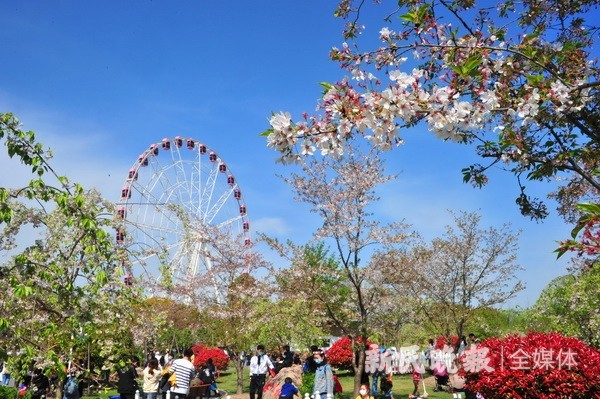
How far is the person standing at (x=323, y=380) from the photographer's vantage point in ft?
36.6

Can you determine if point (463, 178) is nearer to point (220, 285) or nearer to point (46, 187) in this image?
point (46, 187)

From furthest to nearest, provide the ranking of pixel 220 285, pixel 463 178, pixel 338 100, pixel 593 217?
pixel 220 285, pixel 463 178, pixel 338 100, pixel 593 217

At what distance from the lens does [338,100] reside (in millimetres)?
3557

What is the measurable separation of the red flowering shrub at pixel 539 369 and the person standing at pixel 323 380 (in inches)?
113

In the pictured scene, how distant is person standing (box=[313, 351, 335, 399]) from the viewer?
36.6ft

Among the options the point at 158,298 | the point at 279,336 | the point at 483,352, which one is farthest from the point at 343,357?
the point at 483,352

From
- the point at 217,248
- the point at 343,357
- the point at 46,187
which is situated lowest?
the point at 343,357

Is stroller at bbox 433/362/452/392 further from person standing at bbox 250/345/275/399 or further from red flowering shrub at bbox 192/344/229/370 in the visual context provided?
red flowering shrub at bbox 192/344/229/370

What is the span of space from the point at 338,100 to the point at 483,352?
7.98 meters

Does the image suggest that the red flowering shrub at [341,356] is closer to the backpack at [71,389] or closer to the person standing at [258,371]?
the person standing at [258,371]

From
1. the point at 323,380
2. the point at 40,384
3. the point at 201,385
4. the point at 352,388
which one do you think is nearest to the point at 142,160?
the point at 352,388

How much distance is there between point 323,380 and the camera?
11.2 meters

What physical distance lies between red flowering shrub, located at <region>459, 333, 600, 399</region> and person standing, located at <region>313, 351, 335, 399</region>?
2881 mm

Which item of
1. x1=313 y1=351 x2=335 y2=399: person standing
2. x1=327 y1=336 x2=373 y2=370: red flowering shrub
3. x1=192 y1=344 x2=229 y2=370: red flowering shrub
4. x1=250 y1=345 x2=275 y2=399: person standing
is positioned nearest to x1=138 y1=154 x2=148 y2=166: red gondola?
x1=192 y1=344 x2=229 y2=370: red flowering shrub
